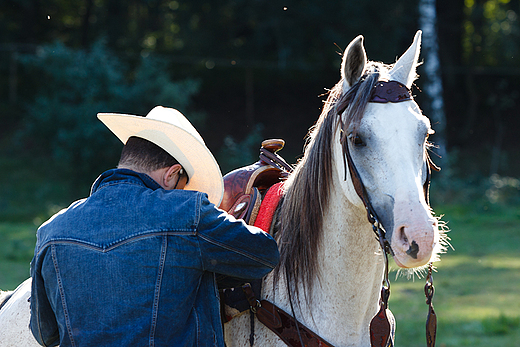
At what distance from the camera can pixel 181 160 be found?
6.57 feet

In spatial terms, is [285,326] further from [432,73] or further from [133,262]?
[432,73]

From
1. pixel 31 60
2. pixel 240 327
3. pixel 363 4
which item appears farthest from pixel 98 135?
pixel 240 327

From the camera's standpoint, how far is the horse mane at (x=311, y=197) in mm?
2115

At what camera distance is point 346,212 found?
2121 mm

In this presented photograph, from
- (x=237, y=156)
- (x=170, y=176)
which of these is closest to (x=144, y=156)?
(x=170, y=176)

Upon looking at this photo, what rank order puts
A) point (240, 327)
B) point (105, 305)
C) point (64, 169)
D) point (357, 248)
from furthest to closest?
point (64, 169), point (240, 327), point (357, 248), point (105, 305)

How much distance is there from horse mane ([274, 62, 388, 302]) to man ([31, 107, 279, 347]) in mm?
406

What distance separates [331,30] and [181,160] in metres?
13.4

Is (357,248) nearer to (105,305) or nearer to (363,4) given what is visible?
(105,305)

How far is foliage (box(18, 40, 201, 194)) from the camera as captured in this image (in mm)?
12656

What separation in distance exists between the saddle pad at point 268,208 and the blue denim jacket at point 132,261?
1.98 ft

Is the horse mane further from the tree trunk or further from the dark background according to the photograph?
the tree trunk

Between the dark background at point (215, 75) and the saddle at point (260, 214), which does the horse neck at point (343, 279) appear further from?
the dark background at point (215, 75)

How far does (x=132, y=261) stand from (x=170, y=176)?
39 centimetres
